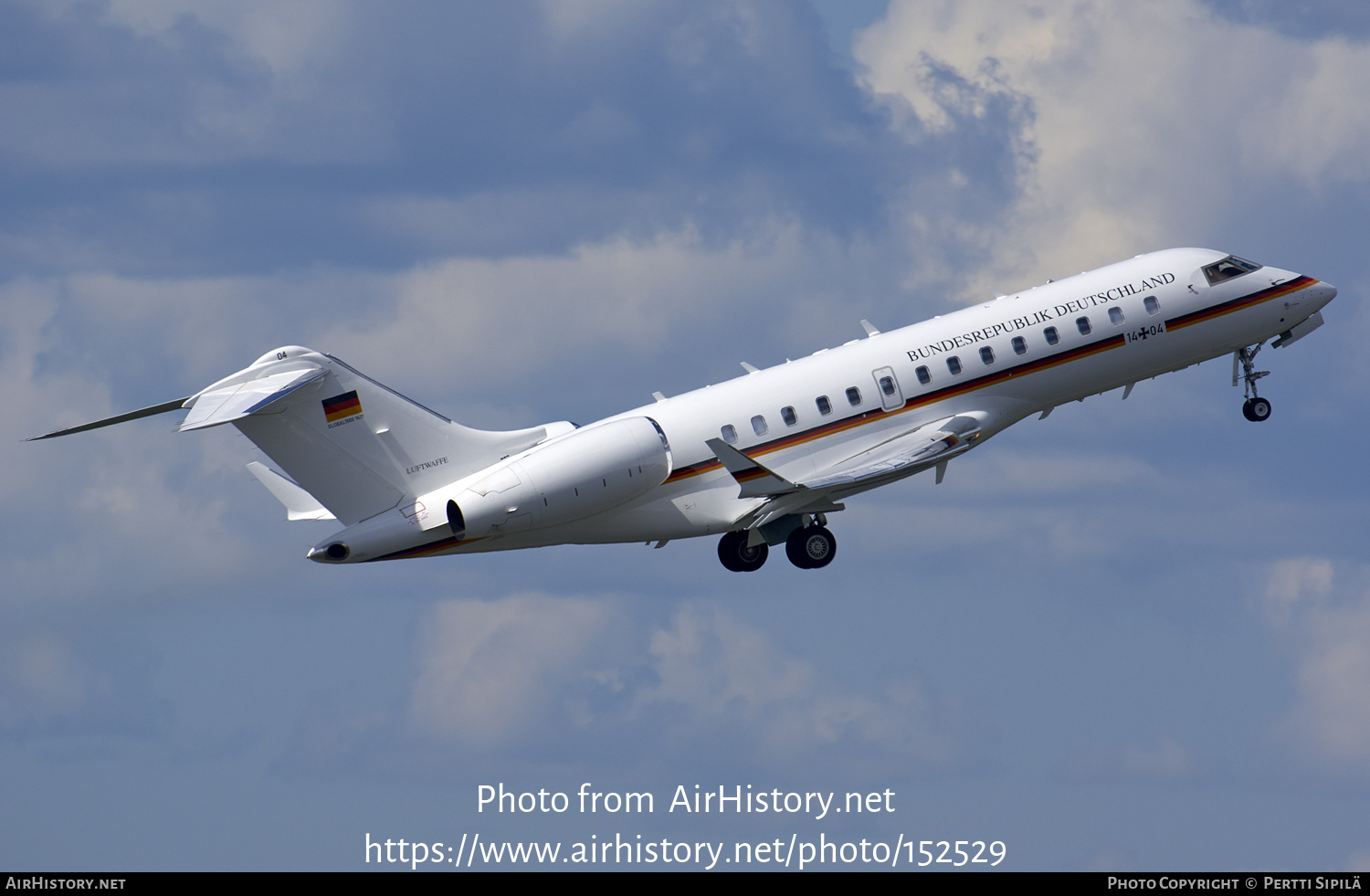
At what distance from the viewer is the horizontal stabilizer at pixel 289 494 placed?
4112 centimetres

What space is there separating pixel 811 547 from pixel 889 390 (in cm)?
385

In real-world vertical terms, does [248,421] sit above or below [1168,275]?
below

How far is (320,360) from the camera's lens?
37.3 meters

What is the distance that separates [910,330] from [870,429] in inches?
97.4

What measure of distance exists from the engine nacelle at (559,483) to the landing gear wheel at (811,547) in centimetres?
407

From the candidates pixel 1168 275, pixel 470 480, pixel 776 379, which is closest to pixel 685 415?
pixel 776 379

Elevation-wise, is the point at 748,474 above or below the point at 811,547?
below

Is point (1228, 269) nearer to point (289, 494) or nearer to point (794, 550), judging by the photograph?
point (794, 550)

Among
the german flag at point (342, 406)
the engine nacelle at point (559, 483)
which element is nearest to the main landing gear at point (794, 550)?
the engine nacelle at point (559, 483)

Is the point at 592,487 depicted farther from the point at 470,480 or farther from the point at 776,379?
the point at 776,379

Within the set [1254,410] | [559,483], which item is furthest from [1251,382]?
[559,483]

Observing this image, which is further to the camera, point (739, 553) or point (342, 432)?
point (739, 553)

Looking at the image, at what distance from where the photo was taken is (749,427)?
128ft

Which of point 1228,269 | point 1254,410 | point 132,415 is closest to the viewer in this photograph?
point 132,415
